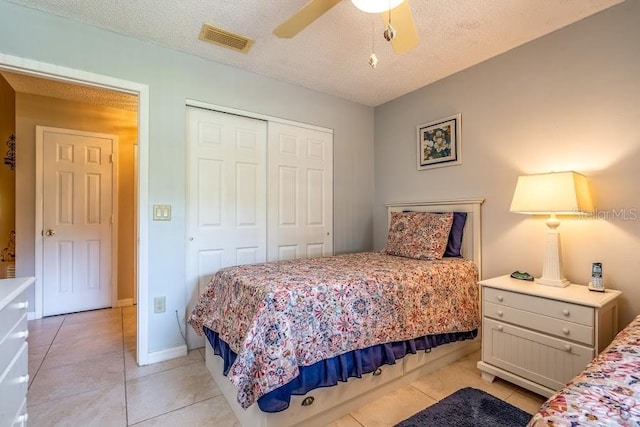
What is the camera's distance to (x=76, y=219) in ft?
11.3

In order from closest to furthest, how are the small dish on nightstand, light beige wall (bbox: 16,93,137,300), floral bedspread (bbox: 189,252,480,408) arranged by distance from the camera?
1. floral bedspread (bbox: 189,252,480,408)
2. the small dish on nightstand
3. light beige wall (bbox: 16,93,137,300)

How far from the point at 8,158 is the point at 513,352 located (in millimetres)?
5379

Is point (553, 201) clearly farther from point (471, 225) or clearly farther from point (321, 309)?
point (321, 309)

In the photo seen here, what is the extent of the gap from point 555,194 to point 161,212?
2.77m

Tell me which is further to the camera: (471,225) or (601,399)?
(471,225)

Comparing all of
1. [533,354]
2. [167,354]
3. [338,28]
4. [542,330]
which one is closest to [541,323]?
[542,330]

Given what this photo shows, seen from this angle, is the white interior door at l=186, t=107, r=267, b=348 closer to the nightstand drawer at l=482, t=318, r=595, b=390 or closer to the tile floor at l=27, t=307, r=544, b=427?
the tile floor at l=27, t=307, r=544, b=427

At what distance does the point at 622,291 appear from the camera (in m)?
1.86

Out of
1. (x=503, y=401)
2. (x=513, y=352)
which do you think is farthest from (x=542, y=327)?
(x=503, y=401)

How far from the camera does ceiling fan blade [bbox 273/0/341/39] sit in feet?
4.78

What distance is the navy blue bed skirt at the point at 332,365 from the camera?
140 cm

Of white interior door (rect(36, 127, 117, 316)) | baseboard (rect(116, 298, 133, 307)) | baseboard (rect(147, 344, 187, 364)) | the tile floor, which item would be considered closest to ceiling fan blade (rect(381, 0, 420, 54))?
the tile floor

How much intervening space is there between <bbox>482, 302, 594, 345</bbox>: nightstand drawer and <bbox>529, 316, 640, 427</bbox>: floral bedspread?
0.88m

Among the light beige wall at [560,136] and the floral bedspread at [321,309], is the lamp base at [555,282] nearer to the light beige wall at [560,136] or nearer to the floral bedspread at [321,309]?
the light beige wall at [560,136]
